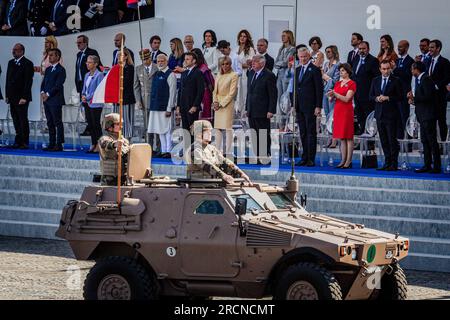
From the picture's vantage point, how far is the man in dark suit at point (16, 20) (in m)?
31.7

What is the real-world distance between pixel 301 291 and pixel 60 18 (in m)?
14.8

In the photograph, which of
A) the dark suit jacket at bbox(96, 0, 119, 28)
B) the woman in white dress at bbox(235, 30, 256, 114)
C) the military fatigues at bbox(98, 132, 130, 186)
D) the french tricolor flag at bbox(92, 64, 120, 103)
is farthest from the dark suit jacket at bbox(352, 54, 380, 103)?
the military fatigues at bbox(98, 132, 130, 186)

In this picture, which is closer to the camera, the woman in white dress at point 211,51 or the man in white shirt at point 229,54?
the man in white shirt at point 229,54

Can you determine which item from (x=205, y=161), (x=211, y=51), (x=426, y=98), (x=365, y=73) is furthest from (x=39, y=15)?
(x=205, y=161)

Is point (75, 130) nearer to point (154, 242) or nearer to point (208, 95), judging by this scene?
point (208, 95)

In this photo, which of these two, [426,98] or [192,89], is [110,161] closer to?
[426,98]

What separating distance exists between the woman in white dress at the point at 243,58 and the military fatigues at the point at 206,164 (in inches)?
297

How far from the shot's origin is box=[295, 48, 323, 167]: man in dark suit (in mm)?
25688

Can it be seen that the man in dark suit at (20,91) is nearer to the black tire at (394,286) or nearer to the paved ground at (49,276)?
the paved ground at (49,276)

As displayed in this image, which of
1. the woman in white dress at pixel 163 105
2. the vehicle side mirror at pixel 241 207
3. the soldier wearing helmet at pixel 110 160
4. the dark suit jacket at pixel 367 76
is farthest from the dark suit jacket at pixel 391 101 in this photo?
the vehicle side mirror at pixel 241 207

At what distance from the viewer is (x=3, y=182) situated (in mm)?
27656
